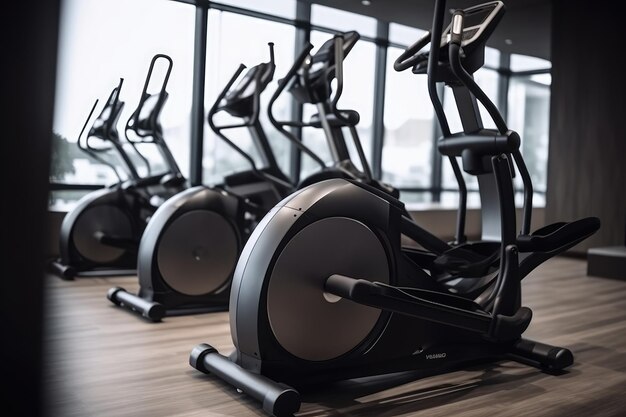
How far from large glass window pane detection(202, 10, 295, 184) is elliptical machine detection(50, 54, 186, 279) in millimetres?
1183

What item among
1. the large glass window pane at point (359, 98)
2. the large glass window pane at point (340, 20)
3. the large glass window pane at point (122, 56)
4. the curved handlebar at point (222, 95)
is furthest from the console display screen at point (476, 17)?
the large glass window pane at point (359, 98)

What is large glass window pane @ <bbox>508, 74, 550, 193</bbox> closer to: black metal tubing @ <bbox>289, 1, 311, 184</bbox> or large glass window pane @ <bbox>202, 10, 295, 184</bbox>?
black metal tubing @ <bbox>289, 1, 311, 184</bbox>

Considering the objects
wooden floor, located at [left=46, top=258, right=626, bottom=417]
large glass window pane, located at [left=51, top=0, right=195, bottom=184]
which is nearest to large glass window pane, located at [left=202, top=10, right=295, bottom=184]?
large glass window pane, located at [left=51, top=0, right=195, bottom=184]

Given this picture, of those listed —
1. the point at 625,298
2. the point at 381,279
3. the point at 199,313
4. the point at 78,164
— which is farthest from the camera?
the point at 78,164

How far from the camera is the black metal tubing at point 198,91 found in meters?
5.95

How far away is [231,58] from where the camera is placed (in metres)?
6.09

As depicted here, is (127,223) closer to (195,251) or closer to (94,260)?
(94,260)

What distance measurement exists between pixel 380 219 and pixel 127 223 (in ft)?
9.73

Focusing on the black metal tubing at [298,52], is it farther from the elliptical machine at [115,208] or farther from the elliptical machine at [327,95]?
the elliptical machine at [327,95]

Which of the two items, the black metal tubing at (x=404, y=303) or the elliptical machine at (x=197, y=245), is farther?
the elliptical machine at (x=197, y=245)

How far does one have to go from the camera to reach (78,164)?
529 cm

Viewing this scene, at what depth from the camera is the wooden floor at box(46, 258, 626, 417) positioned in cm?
198

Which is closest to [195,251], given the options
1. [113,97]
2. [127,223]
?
[127,223]

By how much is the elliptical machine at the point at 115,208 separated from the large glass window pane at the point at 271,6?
75.8 inches
